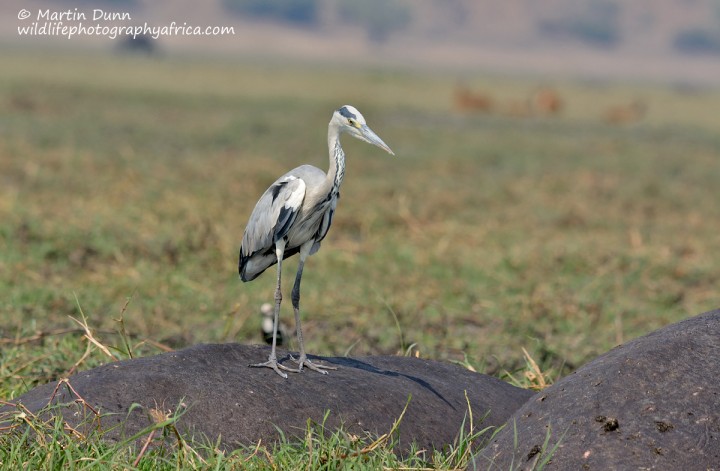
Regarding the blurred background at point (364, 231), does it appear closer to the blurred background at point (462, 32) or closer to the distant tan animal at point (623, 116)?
the distant tan animal at point (623, 116)

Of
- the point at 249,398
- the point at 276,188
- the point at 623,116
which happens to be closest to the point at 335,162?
the point at 276,188

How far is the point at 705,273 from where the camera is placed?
29.0 ft

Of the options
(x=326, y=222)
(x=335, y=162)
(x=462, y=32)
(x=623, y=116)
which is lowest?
(x=462, y=32)

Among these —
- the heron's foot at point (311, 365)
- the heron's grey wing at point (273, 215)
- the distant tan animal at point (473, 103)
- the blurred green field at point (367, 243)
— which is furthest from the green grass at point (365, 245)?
the distant tan animal at point (473, 103)

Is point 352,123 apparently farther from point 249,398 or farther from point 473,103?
point 473,103


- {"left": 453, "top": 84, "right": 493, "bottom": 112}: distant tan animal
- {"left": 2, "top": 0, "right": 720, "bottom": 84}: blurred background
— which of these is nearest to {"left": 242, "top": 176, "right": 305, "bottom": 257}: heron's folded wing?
{"left": 453, "top": 84, "right": 493, "bottom": 112}: distant tan animal

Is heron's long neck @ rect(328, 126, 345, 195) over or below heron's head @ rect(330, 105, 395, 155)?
below

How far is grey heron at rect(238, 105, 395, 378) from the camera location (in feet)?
12.1

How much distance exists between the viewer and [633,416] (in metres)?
3.20

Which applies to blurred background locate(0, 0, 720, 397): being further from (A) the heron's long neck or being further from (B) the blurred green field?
(A) the heron's long neck

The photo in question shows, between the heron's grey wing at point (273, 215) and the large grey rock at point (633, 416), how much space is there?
1.01m

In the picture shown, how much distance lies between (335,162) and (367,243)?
6.02 metres

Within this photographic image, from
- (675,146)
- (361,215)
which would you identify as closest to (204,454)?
(361,215)

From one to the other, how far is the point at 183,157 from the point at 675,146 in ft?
35.8
